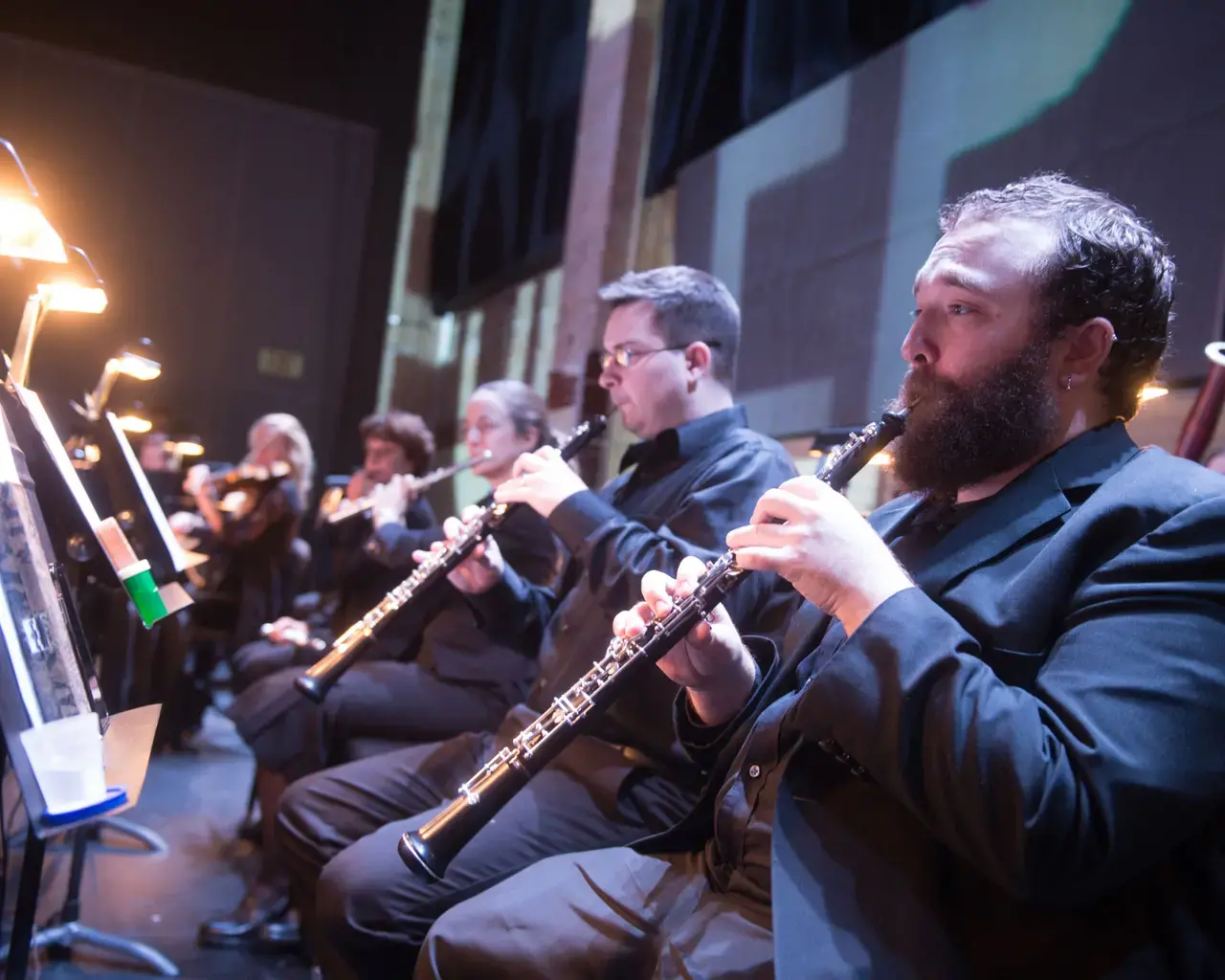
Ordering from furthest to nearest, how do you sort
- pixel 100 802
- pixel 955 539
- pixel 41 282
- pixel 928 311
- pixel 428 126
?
pixel 428 126, pixel 41 282, pixel 928 311, pixel 955 539, pixel 100 802

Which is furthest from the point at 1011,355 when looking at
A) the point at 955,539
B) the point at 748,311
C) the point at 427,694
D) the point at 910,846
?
the point at 748,311

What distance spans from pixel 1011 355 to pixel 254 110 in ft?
26.4

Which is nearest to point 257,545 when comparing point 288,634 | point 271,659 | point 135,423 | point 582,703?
point 271,659

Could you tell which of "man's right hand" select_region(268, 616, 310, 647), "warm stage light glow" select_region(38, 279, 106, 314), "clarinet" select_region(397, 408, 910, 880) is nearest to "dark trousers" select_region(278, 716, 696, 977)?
"clarinet" select_region(397, 408, 910, 880)

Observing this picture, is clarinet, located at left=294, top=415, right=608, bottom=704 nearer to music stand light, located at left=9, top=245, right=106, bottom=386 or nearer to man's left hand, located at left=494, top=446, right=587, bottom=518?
man's left hand, located at left=494, top=446, right=587, bottom=518

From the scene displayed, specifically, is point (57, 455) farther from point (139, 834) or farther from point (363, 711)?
point (139, 834)

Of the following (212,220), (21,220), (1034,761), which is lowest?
(1034,761)

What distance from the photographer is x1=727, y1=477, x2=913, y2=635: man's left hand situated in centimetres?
114

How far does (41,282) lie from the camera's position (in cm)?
190

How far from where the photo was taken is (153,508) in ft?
6.53

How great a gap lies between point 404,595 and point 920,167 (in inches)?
93.9

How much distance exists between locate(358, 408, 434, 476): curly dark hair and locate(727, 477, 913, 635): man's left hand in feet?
11.1

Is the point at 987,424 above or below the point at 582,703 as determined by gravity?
above

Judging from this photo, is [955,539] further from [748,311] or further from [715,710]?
[748,311]
